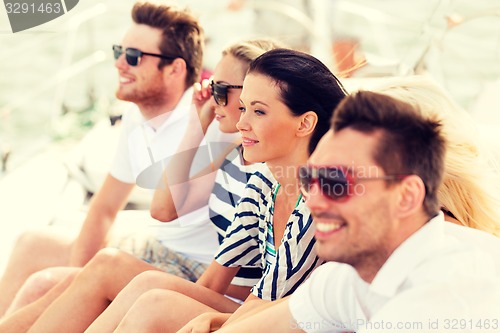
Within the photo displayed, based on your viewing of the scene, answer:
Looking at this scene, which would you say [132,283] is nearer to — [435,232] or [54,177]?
[435,232]

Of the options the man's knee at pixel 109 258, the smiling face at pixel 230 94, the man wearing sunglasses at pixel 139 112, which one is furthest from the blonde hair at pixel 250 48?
the man's knee at pixel 109 258

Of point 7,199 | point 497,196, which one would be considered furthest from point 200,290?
point 7,199

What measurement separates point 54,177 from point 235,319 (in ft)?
6.59

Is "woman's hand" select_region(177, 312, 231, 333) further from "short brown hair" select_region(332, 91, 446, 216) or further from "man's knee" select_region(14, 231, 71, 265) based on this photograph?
"man's knee" select_region(14, 231, 71, 265)

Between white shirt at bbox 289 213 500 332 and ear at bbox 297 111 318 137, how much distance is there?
519 millimetres

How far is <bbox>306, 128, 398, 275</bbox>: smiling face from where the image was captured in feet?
4.79

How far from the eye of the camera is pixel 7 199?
357 centimetres

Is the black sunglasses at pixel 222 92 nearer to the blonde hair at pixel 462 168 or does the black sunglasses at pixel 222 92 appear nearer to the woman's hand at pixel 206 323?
the blonde hair at pixel 462 168

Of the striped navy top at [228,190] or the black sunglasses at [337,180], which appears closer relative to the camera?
the black sunglasses at [337,180]

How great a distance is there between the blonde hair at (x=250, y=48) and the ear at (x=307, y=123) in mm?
527

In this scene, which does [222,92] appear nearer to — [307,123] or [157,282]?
[307,123]

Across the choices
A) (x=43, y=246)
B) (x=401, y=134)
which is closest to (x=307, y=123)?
(x=401, y=134)

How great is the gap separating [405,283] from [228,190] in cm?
115

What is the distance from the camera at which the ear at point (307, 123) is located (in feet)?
6.73
